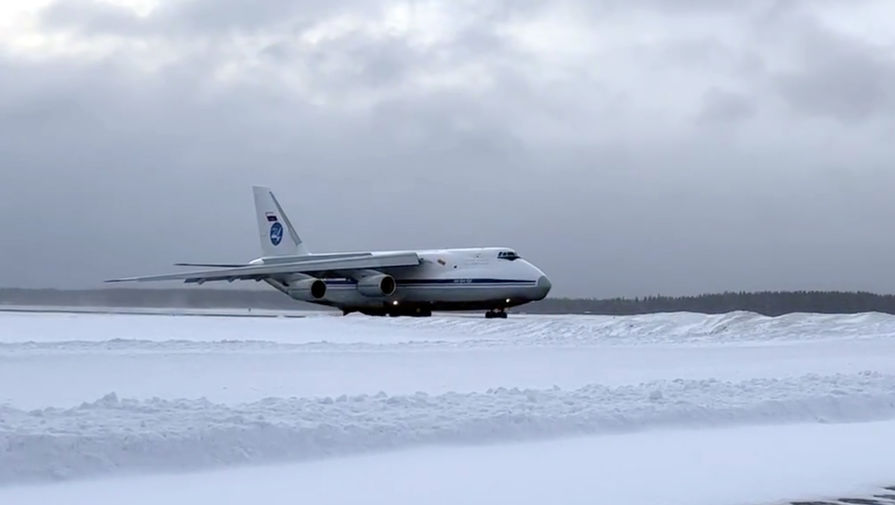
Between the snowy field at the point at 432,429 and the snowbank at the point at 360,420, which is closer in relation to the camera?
the snowy field at the point at 432,429

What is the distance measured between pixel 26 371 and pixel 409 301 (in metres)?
26.1

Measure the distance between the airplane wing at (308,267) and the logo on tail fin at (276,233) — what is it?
586cm

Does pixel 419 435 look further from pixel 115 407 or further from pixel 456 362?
pixel 456 362

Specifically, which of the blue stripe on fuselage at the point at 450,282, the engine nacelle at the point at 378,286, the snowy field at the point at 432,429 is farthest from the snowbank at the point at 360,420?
the engine nacelle at the point at 378,286

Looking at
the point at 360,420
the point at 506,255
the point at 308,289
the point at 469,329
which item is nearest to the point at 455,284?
the point at 506,255

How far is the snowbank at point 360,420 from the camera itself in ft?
21.0

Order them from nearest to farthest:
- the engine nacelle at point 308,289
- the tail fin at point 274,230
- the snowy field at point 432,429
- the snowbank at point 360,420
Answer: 1. the snowy field at point 432,429
2. the snowbank at point 360,420
3. the engine nacelle at point 308,289
4. the tail fin at point 274,230

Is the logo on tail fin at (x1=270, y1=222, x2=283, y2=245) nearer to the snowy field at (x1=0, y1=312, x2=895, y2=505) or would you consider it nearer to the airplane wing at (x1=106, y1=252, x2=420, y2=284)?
the airplane wing at (x1=106, y1=252, x2=420, y2=284)

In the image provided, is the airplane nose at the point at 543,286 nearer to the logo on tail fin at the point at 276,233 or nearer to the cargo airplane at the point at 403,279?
the cargo airplane at the point at 403,279

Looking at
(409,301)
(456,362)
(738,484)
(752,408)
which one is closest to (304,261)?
(409,301)

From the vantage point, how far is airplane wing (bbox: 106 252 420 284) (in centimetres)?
3566

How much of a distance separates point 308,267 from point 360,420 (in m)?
28.1

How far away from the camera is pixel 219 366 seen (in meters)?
11.6

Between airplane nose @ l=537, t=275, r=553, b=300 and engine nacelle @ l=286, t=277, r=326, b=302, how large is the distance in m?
7.76
